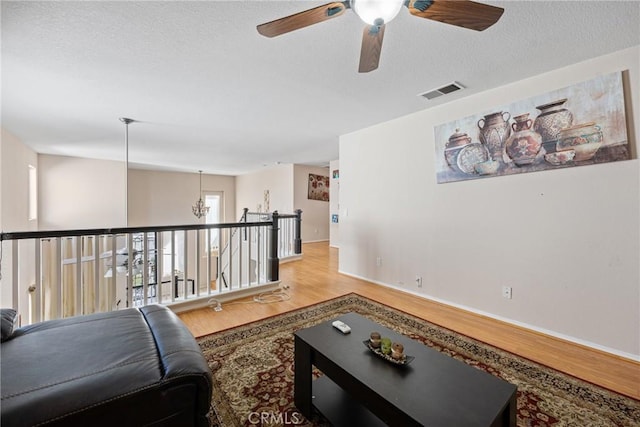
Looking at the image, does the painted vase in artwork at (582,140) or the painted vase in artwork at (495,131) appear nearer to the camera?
the painted vase in artwork at (582,140)

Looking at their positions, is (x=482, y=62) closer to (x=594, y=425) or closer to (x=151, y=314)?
(x=594, y=425)

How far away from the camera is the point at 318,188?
7730 millimetres

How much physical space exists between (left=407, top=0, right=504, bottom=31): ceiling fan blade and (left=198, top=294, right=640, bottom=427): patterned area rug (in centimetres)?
211

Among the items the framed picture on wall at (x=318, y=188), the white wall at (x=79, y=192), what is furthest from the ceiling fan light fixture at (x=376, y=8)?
the white wall at (x=79, y=192)

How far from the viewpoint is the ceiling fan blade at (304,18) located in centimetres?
129

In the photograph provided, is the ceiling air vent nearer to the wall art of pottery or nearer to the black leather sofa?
the wall art of pottery

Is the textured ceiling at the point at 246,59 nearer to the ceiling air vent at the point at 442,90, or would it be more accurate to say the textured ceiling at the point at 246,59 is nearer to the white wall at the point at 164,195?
the ceiling air vent at the point at 442,90

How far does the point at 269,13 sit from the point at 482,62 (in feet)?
5.74

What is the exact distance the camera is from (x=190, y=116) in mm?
3408

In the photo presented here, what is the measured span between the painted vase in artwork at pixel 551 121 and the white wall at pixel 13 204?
19.8 ft

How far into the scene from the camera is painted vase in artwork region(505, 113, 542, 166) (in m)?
2.37

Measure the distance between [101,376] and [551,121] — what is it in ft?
11.2

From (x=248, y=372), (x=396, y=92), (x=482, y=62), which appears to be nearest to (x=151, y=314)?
(x=248, y=372)

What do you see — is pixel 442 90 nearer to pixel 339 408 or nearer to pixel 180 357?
pixel 339 408
